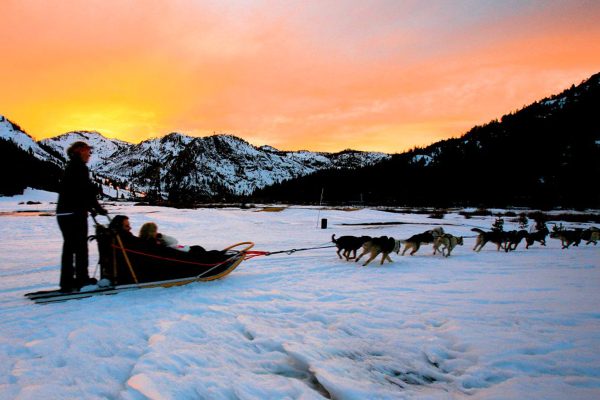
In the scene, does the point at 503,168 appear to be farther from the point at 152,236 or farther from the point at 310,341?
the point at 310,341

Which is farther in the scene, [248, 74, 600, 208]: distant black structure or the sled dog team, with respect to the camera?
[248, 74, 600, 208]: distant black structure

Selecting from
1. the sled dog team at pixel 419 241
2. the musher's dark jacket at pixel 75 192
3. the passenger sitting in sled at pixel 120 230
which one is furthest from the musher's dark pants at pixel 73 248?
the sled dog team at pixel 419 241

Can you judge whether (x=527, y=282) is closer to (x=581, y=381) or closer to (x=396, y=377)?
(x=581, y=381)

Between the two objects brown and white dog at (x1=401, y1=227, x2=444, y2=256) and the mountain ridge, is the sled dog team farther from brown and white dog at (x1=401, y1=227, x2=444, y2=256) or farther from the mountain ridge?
the mountain ridge

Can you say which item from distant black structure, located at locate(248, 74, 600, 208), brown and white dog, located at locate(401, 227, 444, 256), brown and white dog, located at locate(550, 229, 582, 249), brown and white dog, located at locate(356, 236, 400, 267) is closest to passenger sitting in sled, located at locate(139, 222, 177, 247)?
brown and white dog, located at locate(356, 236, 400, 267)

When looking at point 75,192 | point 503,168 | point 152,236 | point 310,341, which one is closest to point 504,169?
point 503,168

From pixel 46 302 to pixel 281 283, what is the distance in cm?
393

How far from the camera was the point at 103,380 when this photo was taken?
106 inches

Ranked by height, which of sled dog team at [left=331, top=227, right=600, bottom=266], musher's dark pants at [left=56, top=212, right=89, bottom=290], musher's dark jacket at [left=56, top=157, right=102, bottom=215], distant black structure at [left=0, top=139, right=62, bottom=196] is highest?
distant black structure at [left=0, top=139, right=62, bottom=196]

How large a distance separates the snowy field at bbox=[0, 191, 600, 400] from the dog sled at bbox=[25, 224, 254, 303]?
0.69 feet

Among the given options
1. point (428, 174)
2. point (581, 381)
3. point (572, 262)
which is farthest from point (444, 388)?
point (428, 174)

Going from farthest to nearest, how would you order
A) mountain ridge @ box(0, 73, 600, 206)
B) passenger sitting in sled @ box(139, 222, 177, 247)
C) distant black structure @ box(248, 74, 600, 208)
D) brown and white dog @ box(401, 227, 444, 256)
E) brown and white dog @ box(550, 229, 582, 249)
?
mountain ridge @ box(0, 73, 600, 206), distant black structure @ box(248, 74, 600, 208), brown and white dog @ box(550, 229, 582, 249), brown and white dog @ box(401, 227, 444, 256), passenger sitting in sled @ box(139, 222, 177, 247)

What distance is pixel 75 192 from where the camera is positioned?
492cm

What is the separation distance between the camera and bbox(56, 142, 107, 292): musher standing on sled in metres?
4.86
